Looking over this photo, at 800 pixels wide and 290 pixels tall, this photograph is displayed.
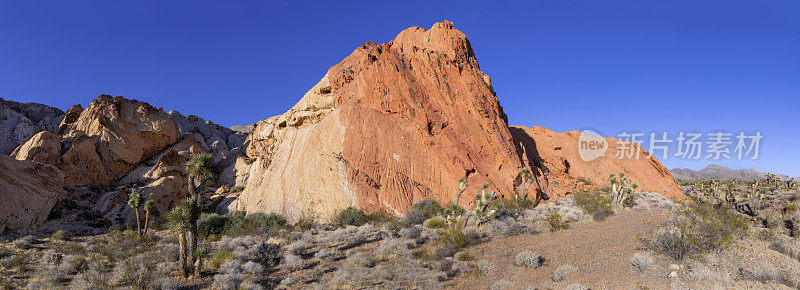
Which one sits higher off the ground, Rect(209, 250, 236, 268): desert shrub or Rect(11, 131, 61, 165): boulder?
Rect(11, 131, 61, 165): boulder

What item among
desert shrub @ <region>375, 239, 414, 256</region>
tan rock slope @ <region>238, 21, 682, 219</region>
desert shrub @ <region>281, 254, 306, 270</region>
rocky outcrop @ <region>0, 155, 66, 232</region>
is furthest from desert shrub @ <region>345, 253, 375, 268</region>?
rocky outcrop @ <region>0, 155, 66, 232</region>

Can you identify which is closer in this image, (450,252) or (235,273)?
(235,273)

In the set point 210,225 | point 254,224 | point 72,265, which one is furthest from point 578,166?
point 72,265

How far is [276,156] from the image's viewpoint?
108ft

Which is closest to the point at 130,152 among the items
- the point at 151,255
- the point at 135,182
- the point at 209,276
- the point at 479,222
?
the point at 135,182

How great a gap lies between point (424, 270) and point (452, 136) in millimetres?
19562

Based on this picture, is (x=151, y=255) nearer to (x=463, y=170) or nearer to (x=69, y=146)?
(x=463, y=170)

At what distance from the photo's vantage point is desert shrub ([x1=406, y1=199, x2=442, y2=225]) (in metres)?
21.4

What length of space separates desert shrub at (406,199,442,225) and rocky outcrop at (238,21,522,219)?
1.10 metres

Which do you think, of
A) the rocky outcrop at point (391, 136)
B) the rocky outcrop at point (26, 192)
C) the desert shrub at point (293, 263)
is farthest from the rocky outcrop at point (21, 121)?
the desert shrub at point (293, 263)

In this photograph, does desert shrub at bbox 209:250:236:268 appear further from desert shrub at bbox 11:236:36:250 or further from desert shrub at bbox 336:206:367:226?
desert shrub at bbox 11:236:36:250

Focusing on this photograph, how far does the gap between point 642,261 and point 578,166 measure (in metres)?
35.0

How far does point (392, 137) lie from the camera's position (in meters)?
29.0

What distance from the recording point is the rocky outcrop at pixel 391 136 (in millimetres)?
26719
